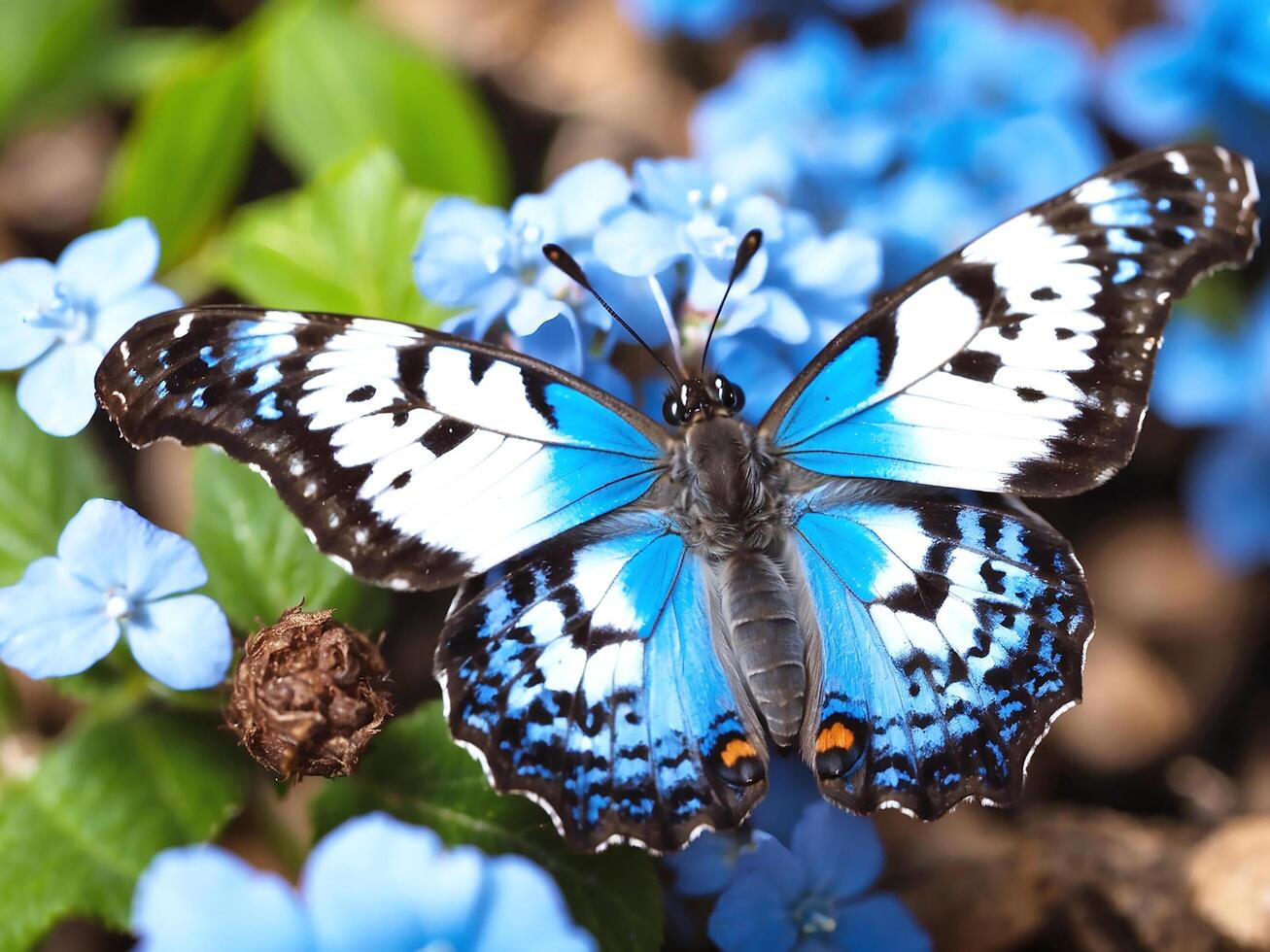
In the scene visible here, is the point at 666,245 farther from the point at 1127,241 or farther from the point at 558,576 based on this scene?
the point at 1127,241

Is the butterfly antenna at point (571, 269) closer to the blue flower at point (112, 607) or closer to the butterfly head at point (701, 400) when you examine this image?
the butterfly head at point (701, 400)

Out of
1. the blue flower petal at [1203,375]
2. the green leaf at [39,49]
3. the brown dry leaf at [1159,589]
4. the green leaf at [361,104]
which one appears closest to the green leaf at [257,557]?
the green leaf at [361,104]

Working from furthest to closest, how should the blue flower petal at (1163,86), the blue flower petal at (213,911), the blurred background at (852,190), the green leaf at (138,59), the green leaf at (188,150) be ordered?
the green leaf at (138,59)
the blue flower petal at (1163,86)
the green leaf at (188,150)
the blurred background at (852,190)
the blue flower petal at (213,911)

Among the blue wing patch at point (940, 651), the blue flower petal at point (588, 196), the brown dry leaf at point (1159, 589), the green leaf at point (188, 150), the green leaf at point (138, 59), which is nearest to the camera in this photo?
the blue wing patch at point (940, 651)

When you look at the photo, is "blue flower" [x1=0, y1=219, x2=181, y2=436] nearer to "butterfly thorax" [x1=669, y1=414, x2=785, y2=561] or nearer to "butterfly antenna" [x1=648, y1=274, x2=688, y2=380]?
"butterfly antenna" [x1=648, y1=274, x2=688, y2=380]

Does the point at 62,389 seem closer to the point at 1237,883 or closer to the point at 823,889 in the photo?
the point at 823,889

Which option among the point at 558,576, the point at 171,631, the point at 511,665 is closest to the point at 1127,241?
the point at 558,576
